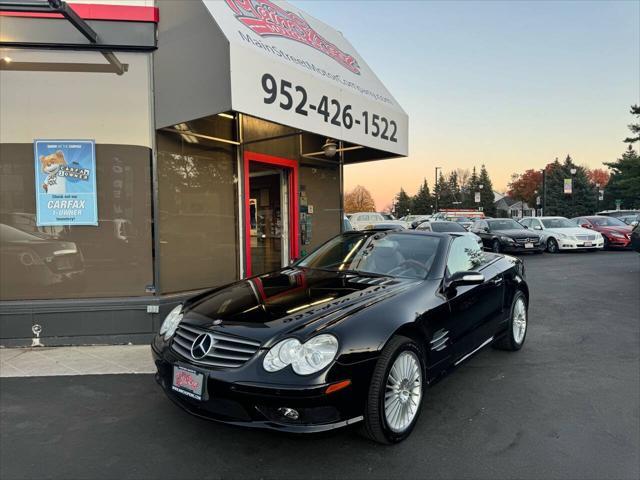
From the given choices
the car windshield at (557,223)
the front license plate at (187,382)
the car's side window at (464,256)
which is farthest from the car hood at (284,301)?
the car windshield at (557,223)

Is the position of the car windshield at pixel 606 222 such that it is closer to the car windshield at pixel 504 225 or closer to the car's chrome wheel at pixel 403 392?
the car windshield at pixel 504 225

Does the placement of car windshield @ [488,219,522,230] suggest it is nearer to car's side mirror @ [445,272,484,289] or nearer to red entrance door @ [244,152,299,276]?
red entrance door @ [244,152,299,276]

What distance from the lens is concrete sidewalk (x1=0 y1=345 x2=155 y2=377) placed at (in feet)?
14.8

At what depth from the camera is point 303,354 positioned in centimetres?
265

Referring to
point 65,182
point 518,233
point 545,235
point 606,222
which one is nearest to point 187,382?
point 65,182

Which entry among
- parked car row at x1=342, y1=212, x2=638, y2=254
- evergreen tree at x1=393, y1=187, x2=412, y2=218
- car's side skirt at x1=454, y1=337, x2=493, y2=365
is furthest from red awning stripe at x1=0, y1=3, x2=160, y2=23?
evergreen tree at x1=393, y1=187, x2=412, y2=218

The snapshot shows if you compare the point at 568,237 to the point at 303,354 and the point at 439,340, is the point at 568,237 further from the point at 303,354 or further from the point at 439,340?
the point at 303,354

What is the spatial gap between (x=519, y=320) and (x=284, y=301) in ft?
10.7

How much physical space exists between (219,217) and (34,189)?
243 centimetres

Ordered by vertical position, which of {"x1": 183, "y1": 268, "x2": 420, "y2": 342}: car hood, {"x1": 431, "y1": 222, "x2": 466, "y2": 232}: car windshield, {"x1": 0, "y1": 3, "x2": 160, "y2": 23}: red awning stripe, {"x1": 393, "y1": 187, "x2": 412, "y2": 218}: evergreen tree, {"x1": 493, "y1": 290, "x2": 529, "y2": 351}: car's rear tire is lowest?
{"x1": 493, "y1": 290, "x2": 529, "y2": 351}: car's rear tire

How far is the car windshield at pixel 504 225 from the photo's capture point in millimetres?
17703

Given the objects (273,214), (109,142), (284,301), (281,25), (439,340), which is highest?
(281,25)

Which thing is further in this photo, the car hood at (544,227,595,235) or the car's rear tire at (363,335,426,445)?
the car hood at (544,227,595,235)

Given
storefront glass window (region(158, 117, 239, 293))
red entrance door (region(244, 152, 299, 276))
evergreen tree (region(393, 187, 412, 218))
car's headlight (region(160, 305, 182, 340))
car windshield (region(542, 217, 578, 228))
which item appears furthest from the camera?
evergreen tree (region(393, 187, 412, 218))
